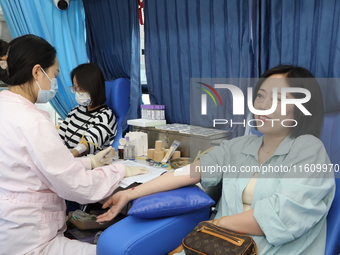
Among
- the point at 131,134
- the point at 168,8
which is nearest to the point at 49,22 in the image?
the point at 168,8

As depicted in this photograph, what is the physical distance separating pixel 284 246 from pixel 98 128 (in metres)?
1.54

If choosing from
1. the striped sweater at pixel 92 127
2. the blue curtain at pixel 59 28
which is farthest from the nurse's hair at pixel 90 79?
the blue curtain at pixel 59 28

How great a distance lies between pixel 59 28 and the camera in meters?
2.90

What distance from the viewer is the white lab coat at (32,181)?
113 cm

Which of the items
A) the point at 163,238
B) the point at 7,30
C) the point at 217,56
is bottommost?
the point at 163,238

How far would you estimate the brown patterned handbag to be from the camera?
956 millimetres

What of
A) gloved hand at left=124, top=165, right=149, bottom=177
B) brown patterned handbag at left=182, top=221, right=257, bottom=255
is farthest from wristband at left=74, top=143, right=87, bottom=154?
brown patterned handbag at left=182, top=221, right=257, bottom=255

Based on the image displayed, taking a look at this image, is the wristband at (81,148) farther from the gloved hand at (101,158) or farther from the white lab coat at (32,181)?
the white lab coat at (32,181)

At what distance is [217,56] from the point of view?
6.28 feet

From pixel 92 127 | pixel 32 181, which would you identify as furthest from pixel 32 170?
pixel 92 127

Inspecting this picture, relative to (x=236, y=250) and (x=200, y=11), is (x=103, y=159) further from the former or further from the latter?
(x=200, y=11)

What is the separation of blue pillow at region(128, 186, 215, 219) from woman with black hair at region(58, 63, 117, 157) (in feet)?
3.35

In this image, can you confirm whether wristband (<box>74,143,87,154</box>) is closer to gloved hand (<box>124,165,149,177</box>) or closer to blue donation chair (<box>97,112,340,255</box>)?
gloved hand (<box>124,165,149,177</box>)

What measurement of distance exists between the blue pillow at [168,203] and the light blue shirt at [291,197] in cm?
15
